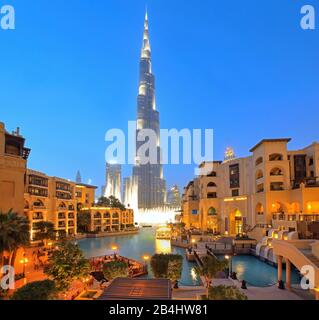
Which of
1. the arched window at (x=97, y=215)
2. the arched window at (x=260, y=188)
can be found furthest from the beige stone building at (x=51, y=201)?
the arched window at (x=260, y=188)

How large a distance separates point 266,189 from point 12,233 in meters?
44.8

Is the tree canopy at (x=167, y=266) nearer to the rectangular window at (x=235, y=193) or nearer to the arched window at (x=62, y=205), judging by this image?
the rectangular window at (x=235, y=193)

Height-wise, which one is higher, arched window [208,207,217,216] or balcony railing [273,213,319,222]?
balcony railing [273,213,319,222]

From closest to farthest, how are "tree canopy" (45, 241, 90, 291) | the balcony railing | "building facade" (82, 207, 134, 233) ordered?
"tree canopy" (45, 241, 90, 291)
the balcony railing
"building facade" (82, 207, 134, 233)

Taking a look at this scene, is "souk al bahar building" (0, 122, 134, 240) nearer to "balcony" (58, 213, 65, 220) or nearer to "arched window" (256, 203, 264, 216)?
"balcony" (58, 213, 65, 220)

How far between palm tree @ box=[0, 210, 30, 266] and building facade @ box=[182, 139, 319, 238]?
31.5m

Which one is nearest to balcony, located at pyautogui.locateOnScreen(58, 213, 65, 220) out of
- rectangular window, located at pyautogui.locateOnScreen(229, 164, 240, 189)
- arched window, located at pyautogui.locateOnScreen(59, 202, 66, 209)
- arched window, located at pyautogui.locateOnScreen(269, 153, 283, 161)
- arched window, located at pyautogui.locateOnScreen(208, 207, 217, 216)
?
arched window, located at pyautogui.locateOnScreen(59, 202, 66, 209)

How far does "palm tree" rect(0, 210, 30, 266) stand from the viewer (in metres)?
22.6

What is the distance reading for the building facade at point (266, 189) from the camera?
50409mm

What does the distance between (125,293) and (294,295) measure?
1371 centimetres

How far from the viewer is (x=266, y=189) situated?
56.9m

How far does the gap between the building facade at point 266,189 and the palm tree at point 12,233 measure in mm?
31488
